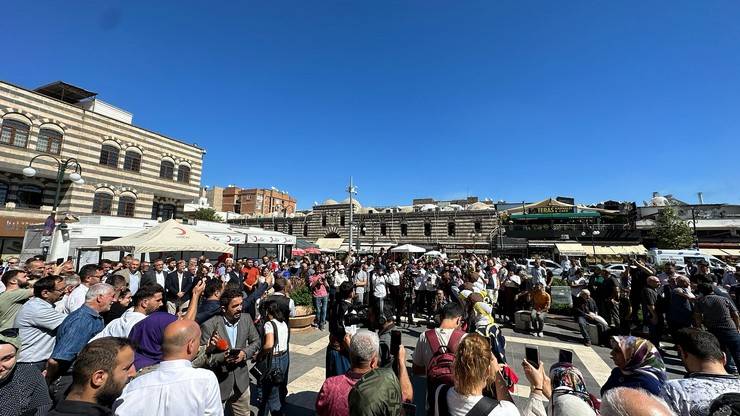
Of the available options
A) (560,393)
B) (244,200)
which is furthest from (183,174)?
(244,200)

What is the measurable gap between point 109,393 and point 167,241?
7836 mm

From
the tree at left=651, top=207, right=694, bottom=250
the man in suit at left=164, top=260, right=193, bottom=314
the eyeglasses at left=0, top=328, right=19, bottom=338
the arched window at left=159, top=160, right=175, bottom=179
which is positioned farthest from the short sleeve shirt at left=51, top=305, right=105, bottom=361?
the tree at left=651, top=207, right=694, bottom=250

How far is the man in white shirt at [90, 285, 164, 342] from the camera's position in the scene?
135 inches

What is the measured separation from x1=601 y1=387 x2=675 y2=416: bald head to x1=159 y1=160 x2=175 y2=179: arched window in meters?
25.6

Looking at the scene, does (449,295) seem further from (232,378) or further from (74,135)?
(74,135)

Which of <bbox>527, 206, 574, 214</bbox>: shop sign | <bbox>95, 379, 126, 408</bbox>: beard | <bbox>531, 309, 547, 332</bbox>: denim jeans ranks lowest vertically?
<bbox>531, 309, 547, 332</bbox>: denim jeans

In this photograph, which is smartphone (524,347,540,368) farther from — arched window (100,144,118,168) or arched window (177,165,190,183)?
arched window (177,165,190,183)

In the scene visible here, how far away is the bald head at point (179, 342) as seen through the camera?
2.17 meters

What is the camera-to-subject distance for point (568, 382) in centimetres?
222

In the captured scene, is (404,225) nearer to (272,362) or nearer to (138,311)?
(272,362)

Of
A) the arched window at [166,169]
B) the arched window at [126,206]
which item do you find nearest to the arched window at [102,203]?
the arched window at [126,206]

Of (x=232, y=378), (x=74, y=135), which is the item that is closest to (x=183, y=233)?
(x=232, y=378)

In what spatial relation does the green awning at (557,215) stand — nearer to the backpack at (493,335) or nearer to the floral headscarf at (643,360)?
the backpack at (493,335)

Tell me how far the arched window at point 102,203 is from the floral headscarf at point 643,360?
2420cm
